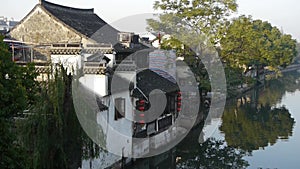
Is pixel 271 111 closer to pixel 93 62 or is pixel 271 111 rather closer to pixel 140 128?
pixel 140 128

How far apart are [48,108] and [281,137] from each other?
17.2 m

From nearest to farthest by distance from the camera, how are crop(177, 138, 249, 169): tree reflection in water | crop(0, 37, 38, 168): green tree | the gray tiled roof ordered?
crop(0, 37, 38, 168): green tree, crop(177, 138, 249, 169): tree reflection in water, the gray tiled roof

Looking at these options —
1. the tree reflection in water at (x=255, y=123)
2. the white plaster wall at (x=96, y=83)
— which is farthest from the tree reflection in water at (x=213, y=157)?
the white plaster wall at (x=96, y=83)

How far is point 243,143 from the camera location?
66.1ft

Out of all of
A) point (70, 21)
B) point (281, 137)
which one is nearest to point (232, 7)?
point (281, 137)

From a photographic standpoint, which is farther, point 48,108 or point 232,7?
point 232,7

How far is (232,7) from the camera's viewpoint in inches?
917

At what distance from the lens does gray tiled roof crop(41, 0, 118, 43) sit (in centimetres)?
→ 1817

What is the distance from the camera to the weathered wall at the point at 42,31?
17.5m

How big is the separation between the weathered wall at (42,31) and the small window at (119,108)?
495cm

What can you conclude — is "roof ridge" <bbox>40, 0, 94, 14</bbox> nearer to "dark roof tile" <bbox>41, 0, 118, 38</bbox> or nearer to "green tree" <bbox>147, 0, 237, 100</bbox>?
"dark roof tile" <bbox>41, 0, 118, 38</bbox>

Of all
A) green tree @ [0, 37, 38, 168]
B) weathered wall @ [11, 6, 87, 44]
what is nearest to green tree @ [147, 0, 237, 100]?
weathered wall @ [11, 6, 87, 44]

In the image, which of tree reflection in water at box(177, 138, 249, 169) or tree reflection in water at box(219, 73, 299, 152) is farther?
tree reflection in water at box(219, 73, 299, 152)

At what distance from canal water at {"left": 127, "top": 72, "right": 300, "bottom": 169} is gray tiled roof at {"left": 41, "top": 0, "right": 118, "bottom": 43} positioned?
7780mm
